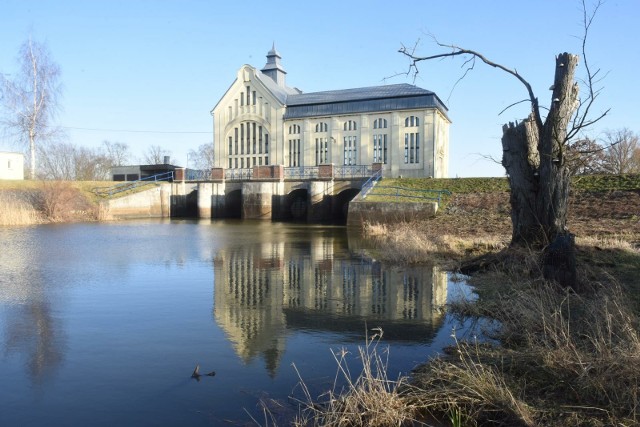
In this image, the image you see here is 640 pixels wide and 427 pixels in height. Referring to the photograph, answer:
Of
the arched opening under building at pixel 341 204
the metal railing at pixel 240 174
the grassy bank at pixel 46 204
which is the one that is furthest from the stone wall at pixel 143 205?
the arched opening under building at pixel 341 204

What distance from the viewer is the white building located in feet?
158

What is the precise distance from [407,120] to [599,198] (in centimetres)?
2452

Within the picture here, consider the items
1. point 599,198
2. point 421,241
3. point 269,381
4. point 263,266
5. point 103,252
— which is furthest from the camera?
point 599,198

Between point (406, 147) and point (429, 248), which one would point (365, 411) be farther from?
point (406, 147)

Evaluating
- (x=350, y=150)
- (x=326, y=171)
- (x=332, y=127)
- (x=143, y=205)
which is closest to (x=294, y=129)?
(x=332, y=127)

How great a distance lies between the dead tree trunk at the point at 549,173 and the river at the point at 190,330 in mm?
2248

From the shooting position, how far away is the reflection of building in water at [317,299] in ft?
24.6

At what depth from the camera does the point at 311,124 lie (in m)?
53.2

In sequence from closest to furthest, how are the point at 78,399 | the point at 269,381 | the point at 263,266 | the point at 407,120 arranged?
the point at 78,399 → the point at 269,381 → the point at 263,266 → the point at 407,120

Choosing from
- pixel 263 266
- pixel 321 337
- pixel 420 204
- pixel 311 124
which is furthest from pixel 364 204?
pixel 311 124

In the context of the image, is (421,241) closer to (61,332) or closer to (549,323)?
(549,323)

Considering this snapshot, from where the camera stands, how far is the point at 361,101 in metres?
50.7

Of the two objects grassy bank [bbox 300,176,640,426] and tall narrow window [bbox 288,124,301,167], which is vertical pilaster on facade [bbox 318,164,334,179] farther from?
grassy bank [bbox 300,176,640,426]

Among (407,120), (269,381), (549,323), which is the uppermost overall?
(407,120)
